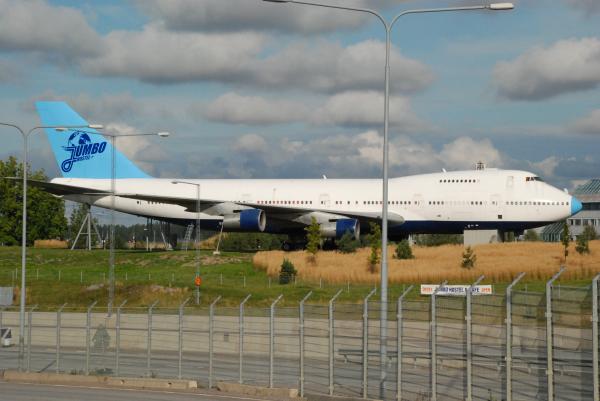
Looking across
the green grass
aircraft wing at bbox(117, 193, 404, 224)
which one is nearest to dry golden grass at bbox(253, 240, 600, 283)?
the green grass

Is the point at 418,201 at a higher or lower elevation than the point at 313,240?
higher

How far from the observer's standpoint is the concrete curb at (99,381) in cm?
2617

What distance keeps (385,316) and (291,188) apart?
4651 cm

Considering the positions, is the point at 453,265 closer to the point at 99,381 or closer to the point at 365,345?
the point at 99,381

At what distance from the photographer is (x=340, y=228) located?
2486 inches

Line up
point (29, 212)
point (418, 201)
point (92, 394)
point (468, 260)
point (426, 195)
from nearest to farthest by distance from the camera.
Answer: point (92, 394) < point (468, 260) < point (426, 195) < point (418, 201) < point (29, 212)

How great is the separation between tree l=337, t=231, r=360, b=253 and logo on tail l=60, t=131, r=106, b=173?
79.7ft

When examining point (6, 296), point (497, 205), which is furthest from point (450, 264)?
point (6, 296)

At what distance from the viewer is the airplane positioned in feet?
203

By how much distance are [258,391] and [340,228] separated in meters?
39.0

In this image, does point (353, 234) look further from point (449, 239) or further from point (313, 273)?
point (449, 239)

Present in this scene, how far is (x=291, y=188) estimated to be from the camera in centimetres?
6862

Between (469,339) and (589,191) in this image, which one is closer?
(469,339)

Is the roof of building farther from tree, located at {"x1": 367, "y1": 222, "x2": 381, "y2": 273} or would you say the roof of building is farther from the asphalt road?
the asphalt road
